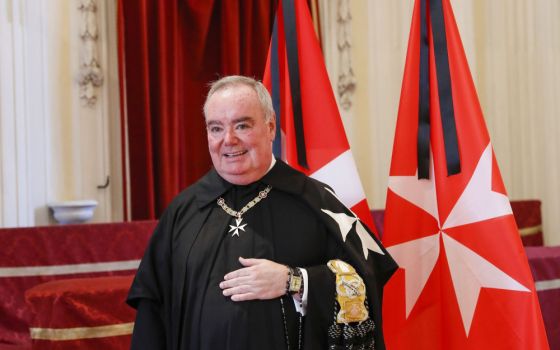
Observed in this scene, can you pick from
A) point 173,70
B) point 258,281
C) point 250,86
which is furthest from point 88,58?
point 258,281

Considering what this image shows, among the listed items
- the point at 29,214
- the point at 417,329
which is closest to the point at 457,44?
the point at 417,329

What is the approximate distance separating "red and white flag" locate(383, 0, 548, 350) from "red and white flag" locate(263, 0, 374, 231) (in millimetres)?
209

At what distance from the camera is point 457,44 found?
292cm

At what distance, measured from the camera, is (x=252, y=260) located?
212 cm

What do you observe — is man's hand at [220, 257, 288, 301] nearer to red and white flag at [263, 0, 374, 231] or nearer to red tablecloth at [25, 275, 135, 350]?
red and white flag at [263, 0, 374, 231]

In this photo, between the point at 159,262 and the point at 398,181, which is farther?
the point at 398,181

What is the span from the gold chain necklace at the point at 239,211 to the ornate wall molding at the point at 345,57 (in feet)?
13.4

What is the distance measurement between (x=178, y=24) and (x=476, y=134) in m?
3.66

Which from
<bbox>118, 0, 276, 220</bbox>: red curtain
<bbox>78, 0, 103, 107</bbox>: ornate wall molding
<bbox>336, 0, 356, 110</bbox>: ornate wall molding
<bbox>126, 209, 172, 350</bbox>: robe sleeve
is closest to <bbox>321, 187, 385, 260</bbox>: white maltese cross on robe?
<bbox>126, 209, 172, 350</bbox>: robe sleeve

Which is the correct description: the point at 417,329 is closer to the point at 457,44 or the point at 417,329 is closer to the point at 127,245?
the point at 457,44

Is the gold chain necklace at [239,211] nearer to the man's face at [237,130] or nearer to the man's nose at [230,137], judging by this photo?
the man's face at [237,130]

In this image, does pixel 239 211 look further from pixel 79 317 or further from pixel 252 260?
pixel 79 317

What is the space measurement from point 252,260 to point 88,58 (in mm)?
3760

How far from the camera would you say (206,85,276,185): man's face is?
2166 mm
